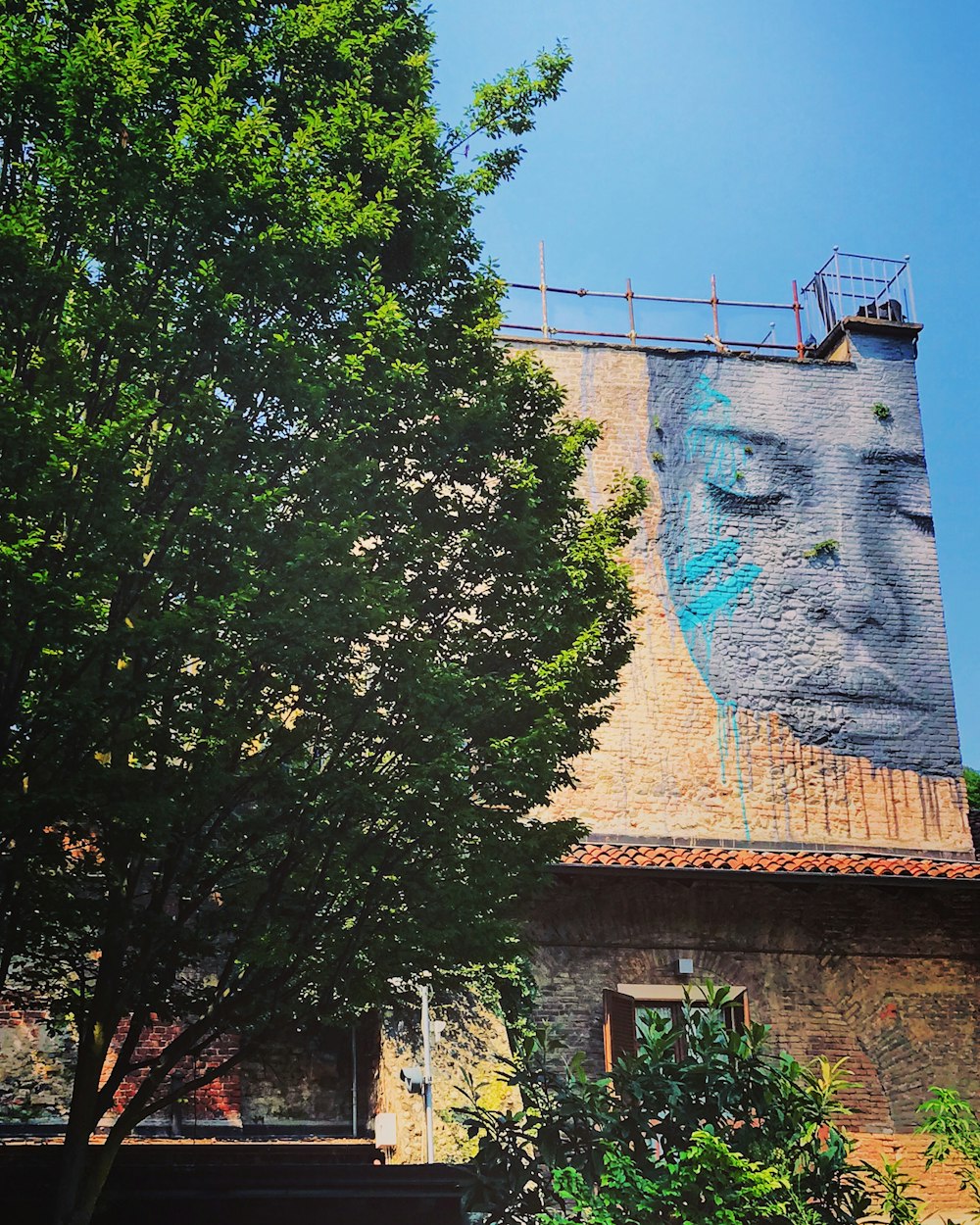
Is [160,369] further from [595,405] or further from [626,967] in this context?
[595,405]

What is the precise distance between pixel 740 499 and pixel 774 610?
1.75 m

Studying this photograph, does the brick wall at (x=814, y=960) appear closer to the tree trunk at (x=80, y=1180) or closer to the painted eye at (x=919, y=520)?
the tree trunk at (x=80, y=1180)

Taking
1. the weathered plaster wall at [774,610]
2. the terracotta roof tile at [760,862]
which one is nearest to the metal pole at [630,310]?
the weathered plaster wall at [774,610]

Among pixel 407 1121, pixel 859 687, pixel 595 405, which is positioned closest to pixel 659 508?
pixel 595 405

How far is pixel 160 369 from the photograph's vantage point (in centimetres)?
884

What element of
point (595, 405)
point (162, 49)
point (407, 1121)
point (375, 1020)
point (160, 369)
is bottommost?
point (407, 1121)

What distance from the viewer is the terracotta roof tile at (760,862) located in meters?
14.8

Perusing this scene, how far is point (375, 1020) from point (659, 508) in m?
8.49

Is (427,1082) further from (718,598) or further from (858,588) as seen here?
(858,588)

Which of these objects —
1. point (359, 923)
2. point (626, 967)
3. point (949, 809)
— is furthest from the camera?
point (949, 809)

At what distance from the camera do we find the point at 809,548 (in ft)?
66.2

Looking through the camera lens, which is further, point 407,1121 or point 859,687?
point 859,687

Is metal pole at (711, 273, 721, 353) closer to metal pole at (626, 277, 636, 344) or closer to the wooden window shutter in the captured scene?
metal pole at (626, 277, 636, 344)

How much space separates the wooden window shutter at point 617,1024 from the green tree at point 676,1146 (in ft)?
17.6
